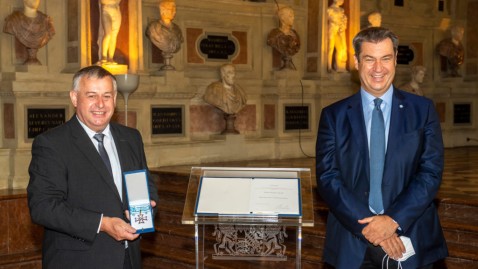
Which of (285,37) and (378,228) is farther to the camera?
(285,37)

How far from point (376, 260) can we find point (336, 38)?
31.3 feet

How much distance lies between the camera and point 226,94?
11117 millimetres

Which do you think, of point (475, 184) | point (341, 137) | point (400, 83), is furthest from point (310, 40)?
point (341, 137)

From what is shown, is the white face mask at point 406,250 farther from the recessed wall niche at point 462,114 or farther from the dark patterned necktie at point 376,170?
the recessed wall niche at point 462,114

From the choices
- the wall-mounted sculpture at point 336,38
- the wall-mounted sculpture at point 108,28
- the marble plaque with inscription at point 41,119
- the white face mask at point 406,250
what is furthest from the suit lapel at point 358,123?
the wall-mounted sculpture at point 336,38

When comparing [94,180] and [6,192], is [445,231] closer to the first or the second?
[94,180]

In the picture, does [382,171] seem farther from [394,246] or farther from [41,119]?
[41,119]

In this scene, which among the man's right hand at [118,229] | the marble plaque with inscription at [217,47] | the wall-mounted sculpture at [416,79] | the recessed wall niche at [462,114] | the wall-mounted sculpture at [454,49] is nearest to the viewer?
the man's right hand at [118,229]

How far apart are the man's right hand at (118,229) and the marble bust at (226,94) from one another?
25.5 ft

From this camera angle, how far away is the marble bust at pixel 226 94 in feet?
36.3

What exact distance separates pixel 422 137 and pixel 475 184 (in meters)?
5.21

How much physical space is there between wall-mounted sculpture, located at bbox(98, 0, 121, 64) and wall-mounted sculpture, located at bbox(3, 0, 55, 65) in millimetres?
782

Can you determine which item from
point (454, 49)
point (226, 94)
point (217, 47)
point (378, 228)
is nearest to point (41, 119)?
point (226, 94)

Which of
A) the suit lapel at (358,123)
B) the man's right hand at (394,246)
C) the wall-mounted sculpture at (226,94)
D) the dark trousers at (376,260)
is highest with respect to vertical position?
the wall-mounted sculpture at (226,94)
